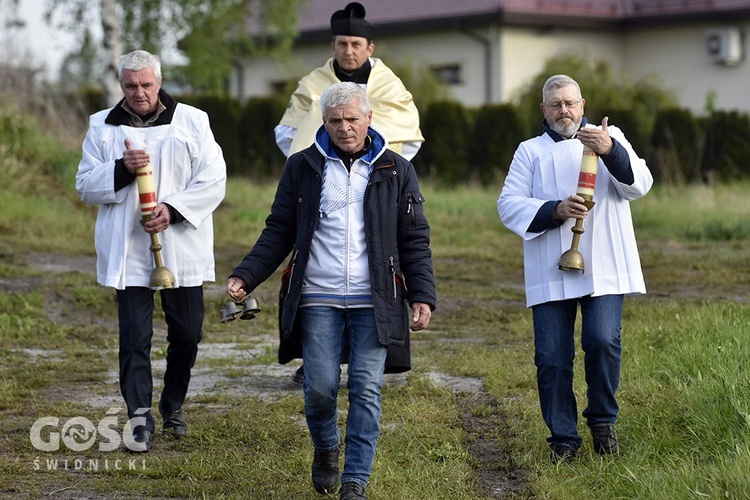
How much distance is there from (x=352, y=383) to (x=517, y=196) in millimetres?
1256

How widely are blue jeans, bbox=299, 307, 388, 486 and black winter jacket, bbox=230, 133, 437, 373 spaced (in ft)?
0.30

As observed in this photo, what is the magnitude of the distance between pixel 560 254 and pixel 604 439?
0.90 meters

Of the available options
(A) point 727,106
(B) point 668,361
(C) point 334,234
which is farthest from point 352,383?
(A) point 727,106

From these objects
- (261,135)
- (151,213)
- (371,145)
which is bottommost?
(151,213)

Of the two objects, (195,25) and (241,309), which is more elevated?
(195,25)

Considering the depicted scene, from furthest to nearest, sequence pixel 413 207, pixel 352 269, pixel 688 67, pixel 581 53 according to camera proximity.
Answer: pixel 688 67 < pixel 581 53 < pixel 413 207 < pixel 352 269

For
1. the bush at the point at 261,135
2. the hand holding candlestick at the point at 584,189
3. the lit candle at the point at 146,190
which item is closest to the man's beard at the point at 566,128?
the hand holding candlestick at the point at 584,189

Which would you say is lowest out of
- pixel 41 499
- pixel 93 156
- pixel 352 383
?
pixel 41 499

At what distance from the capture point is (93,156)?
6578 millimetres

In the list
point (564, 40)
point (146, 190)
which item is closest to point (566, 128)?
point (146, 190)

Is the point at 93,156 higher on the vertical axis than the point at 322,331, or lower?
higher

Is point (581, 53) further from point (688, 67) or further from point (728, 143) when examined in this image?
point (728, 143)

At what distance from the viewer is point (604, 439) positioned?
19.1ft

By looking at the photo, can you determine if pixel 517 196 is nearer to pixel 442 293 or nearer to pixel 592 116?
pixel 442 293
